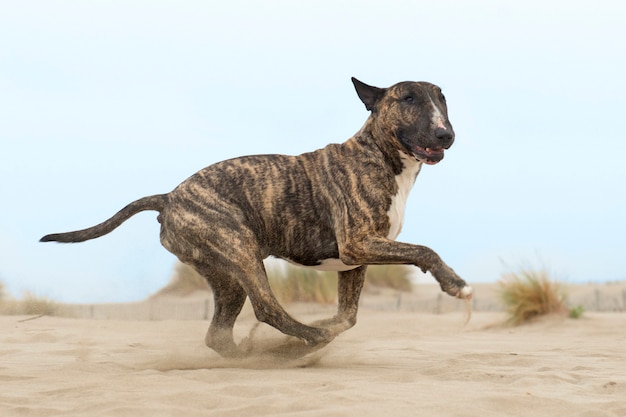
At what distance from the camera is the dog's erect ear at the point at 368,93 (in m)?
6.19

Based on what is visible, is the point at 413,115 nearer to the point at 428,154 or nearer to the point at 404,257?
the point at 428,154

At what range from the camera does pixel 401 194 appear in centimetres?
597

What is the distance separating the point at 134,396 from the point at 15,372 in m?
1.82

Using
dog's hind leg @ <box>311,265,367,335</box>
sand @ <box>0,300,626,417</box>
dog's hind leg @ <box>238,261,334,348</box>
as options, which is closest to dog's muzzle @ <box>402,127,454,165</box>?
dog's hind leg @ <box>311,265,367,335</box>

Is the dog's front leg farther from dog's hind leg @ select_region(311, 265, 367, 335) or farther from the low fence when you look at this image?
the low fence

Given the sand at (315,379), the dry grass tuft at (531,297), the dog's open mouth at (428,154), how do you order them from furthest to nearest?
1. the dry grass tuft at (531,297)
2. the dog's open mouth at (428,154)
3. the sand at (315,379)

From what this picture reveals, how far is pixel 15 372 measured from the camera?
6039 mm

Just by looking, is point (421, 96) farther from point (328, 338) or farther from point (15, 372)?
point (15, 372)

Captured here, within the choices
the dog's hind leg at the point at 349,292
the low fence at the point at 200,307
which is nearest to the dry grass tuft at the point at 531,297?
the low fence at the point at 200,307

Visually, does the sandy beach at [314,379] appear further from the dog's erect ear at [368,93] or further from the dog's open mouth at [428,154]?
the dog's erect ear at [368,93]

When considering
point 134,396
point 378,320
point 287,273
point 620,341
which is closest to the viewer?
point 134,396

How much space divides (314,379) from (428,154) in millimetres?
1770

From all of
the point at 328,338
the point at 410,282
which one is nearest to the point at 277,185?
the point at 328,338

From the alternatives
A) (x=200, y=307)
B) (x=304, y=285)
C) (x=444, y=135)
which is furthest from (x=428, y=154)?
(x=200, y=307)
